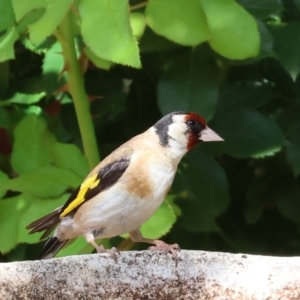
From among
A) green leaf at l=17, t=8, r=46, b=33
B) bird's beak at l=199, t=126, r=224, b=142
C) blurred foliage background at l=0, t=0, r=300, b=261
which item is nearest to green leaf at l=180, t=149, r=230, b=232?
blurred foliage background at l=0, t=0, r=300, b=261

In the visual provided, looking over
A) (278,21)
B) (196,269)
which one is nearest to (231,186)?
(278,21)

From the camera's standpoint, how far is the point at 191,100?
4.50ft

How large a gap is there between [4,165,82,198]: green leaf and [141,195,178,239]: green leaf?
0.55ft

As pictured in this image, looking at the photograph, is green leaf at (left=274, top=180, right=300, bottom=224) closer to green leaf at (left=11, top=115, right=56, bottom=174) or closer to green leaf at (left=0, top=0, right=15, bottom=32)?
green leaf at (left=11, top=115, right=56, bottom=174)

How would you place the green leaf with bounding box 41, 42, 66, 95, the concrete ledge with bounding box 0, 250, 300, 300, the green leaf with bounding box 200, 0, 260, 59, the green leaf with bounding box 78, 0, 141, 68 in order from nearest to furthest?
the concrete ledge with bounding box 0, 250, 300, 300 < the green leaf with bounding box 78, 0, 141, 68 < the green leaf with bounding box 200, 0, 260, 59 < the green leaf with bounding box 41, 42, 66, 95

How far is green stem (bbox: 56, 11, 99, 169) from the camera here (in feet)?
4.30

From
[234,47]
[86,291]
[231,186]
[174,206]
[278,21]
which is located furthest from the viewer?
[231,186]

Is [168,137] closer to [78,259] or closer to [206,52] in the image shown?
[206,52]

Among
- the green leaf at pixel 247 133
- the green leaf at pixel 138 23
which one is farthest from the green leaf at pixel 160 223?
the green leaf at pixel 138 23

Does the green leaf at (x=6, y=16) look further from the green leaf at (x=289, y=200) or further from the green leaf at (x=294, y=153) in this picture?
the green leaf at (x=289, y=200)

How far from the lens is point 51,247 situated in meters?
1.38

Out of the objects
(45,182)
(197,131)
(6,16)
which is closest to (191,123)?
(197,131)

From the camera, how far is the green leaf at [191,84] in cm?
137

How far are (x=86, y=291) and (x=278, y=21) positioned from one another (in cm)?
88
